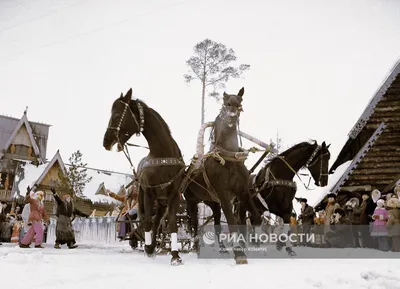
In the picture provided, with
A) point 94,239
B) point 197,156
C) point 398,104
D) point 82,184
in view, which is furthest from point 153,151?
point 82,184

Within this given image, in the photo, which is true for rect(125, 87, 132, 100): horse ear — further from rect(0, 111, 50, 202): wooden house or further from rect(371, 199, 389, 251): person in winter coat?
rect(0, 111, 50, 202): wooden house

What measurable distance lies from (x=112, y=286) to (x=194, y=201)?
16.1 ft

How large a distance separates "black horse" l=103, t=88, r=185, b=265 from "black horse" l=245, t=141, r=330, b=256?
176 centimetres

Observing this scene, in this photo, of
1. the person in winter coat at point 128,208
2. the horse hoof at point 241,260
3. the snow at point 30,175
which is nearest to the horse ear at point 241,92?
the horse hoof at point 241,260

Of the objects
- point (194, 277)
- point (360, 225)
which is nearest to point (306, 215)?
point (360, 225)

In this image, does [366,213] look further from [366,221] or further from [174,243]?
[174,243]

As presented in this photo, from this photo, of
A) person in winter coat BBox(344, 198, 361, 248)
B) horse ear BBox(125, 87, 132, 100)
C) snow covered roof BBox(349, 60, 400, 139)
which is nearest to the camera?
horse ear BBox(125, 87, 132, 100)

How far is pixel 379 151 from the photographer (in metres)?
16.1

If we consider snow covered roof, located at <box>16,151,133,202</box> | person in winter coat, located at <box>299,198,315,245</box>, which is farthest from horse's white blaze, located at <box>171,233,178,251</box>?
snow covered roof, located at <box>16,151,133,202</box>

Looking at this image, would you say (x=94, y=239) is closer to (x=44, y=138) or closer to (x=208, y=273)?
(x=208, y=273)

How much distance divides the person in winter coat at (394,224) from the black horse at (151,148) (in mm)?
5625

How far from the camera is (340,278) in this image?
15.2 feet

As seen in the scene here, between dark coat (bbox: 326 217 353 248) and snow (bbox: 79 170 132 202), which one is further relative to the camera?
snow (bbox: 79 170 132 202)

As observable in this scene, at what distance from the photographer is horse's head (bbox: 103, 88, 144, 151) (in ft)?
22.7
